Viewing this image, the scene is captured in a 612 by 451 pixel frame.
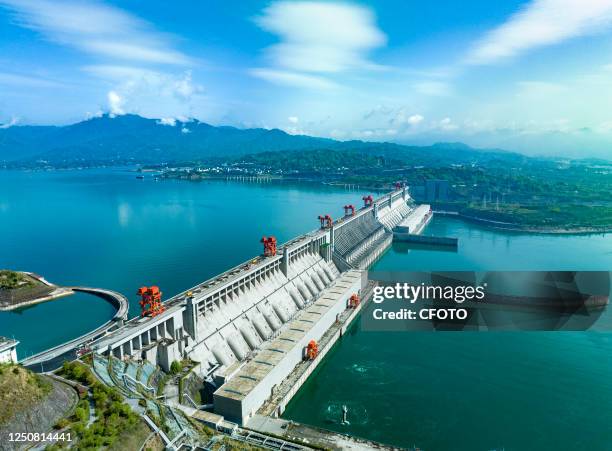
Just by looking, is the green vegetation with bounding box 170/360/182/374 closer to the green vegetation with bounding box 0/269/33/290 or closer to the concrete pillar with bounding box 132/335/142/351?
the concrete pillar with bounding box 132/335/142/351

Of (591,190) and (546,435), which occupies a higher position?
(591,190)

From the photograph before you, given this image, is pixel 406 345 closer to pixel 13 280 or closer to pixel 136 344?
pixel 136 344

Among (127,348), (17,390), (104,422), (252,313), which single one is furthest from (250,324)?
(17,390)

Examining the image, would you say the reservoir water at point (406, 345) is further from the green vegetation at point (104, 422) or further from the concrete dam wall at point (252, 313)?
the green vegetation at point (104, 422)

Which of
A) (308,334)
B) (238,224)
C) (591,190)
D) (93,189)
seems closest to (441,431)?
(308,334)

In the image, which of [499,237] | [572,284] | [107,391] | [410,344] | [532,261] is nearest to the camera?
[107,391]

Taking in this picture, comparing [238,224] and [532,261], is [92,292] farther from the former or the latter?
[532,261]
